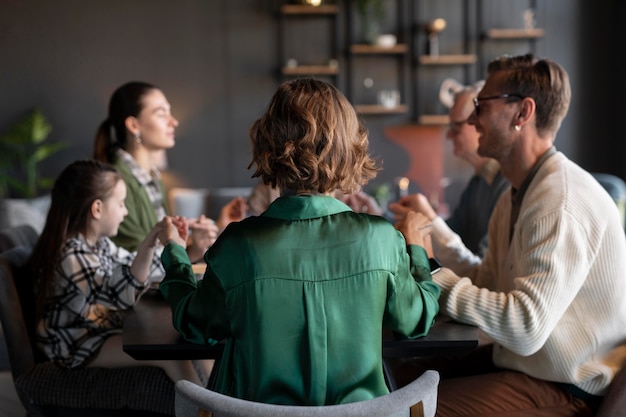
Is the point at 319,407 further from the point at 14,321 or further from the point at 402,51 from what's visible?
the point at 402,51

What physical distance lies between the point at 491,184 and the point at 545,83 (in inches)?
42.2

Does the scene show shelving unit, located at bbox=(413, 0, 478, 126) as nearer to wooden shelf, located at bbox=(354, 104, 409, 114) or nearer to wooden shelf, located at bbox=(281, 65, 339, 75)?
wooden shelf, located at bbox=(354, 104, 409, 114)

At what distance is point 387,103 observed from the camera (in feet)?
19.7

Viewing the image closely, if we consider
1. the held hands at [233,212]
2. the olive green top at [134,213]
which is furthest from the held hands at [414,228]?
the olive green top at [134,213]

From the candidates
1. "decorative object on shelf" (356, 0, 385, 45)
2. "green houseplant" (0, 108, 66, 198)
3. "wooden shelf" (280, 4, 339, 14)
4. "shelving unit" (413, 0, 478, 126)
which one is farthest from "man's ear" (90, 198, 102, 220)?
"shelving unit" (413, 0, 478, 126)

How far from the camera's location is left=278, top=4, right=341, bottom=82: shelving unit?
19.4 feet

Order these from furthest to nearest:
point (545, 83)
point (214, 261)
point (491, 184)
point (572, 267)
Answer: point (491, 184) < point (545, 83) < point (572, 267) < point (214, 261)

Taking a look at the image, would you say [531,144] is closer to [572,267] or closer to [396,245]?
[572,267]

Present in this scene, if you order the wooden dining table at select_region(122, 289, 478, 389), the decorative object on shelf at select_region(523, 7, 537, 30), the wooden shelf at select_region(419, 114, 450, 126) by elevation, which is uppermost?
the decorative object on shelf at select_region(523, 7, 537, 30)

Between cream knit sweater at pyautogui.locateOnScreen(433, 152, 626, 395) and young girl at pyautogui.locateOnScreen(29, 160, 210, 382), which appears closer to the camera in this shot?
cream knit sweater at pyautogui.locateOnScreen(433, 152, 626, 395)

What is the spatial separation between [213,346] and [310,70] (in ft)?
15.0

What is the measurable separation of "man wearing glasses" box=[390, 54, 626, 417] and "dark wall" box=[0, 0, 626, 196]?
4131 mm

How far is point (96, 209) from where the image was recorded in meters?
2.26

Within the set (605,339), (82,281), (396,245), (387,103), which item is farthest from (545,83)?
(387,103)
